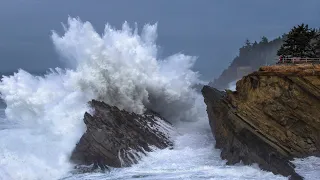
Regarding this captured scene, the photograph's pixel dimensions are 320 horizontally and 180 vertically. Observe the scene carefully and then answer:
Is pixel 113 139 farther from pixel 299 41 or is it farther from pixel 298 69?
pixel 299 41

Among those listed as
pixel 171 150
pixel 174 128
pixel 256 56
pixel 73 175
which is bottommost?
pixel 73 175

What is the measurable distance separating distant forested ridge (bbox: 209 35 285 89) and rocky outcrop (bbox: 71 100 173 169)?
37.6 metres

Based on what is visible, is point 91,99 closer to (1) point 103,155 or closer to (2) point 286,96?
(1) point 103,155

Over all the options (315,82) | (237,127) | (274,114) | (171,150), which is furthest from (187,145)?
(315,82)

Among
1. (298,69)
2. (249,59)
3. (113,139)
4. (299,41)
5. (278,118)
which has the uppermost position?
(249,59)

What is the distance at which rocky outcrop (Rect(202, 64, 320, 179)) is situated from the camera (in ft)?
69.6

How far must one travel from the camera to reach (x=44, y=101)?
1107 inches

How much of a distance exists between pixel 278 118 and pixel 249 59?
172 ft

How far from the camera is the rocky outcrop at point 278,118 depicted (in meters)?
21.2

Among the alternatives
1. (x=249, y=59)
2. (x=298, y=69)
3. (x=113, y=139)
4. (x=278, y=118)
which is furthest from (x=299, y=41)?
(x=249, y=59)

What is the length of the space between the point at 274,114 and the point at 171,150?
6.17 metres

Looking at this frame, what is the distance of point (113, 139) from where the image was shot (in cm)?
2320

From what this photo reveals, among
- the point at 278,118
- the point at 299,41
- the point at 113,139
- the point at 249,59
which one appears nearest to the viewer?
the point at 278,118

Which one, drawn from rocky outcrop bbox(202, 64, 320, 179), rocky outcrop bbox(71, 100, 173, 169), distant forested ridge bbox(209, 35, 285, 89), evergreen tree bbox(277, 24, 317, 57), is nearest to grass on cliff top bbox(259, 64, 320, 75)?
rocky outcrop bbox(202, 64, 320, 179)
